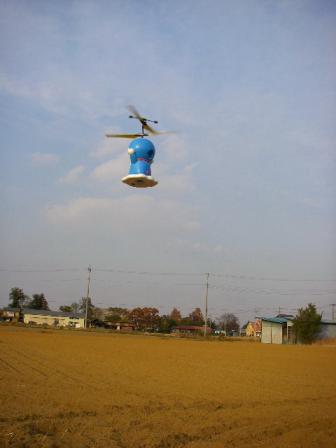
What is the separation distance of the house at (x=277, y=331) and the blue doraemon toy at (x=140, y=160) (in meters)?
48.5

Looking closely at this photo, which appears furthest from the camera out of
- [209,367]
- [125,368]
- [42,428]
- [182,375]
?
[209,367]

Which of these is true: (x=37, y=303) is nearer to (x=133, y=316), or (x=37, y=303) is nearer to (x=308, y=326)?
(x=133, y=316)

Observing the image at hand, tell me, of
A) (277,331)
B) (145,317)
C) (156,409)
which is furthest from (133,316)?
(156,409)

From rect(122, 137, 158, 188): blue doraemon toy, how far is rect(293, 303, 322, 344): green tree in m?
47.4

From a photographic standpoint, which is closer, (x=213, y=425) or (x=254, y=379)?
(x=213, y=425)

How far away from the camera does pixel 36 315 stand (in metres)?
95.6

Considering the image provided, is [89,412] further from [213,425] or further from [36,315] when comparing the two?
[36,315]

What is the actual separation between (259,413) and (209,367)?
911cm

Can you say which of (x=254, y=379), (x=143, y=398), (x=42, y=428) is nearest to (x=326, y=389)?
(x=254, y=379)

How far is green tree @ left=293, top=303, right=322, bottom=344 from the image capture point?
5134 cm

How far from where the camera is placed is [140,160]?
8.23 m

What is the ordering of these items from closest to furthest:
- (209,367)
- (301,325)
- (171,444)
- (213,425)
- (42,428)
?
(171,444) < (42,428) < (213,425) < (209,367) < (301,325)

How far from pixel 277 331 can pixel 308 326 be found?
4.37 m

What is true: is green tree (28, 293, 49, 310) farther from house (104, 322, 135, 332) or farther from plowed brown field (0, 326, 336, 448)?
plowed brown field (0, 326, 336, 448)
